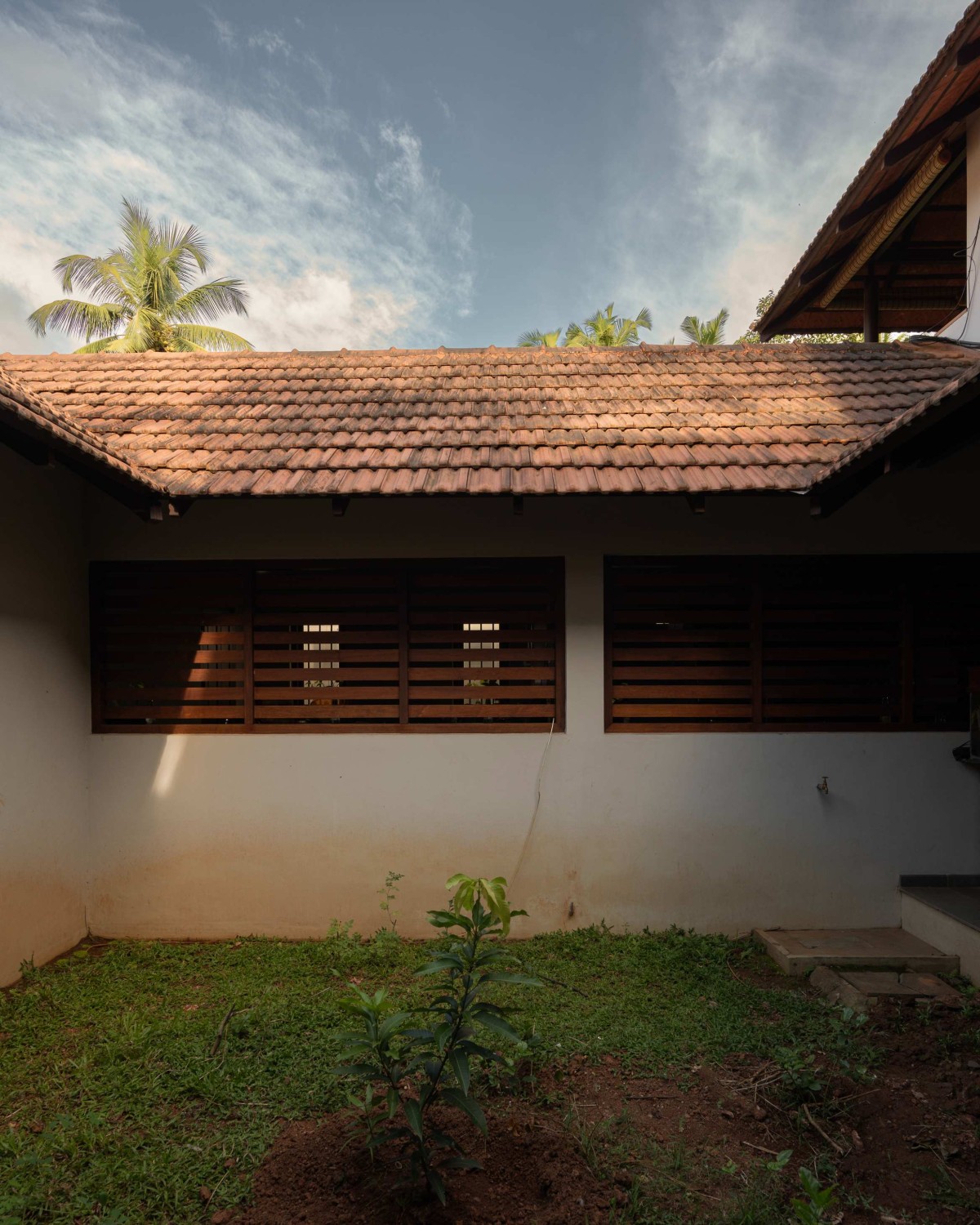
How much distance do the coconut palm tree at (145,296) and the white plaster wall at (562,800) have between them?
1735 centimetres

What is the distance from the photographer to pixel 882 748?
5.16 meters

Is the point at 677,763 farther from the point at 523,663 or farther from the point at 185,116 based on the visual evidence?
the point at 185,116

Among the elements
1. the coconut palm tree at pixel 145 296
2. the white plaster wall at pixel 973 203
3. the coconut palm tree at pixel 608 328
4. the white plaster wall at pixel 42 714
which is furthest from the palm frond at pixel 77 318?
the white plaster wall at pixel 973 203

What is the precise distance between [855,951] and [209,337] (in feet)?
69.9

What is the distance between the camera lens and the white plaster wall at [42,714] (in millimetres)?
4531

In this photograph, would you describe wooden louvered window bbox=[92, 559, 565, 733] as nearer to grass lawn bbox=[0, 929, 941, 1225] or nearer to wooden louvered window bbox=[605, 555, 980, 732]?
wooden louvered window bbox=[605, 555, 980, 732]

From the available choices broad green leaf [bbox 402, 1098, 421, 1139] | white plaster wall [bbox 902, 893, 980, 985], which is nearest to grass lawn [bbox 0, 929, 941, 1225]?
broad green leaf [bbox 402, 1098, 421, 1139]

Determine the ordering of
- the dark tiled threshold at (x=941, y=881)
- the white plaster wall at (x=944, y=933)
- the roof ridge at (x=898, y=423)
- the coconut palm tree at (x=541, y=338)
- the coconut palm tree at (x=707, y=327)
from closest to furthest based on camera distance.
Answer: the roof ridge at (x=898, y=423), the white plaster wall at (x=944, y=933), the dark tiled threshold at (x=941, y=881), the coconut palm tree at (x=541, y=338), the coconut palm tree at (x=707, y=327)

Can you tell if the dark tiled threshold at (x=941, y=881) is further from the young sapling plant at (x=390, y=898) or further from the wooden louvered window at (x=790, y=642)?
the young sapling plant at (x=390, y=898)

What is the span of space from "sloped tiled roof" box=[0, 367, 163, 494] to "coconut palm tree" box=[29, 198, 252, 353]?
17.2 meters

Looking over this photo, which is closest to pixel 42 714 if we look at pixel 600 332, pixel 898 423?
pixel 898 423

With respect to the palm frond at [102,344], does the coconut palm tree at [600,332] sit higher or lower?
higher

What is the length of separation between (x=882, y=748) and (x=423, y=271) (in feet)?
121

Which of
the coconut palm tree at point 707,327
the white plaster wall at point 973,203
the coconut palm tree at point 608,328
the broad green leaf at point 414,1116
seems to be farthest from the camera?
the coconut palm tree at point 707,327
